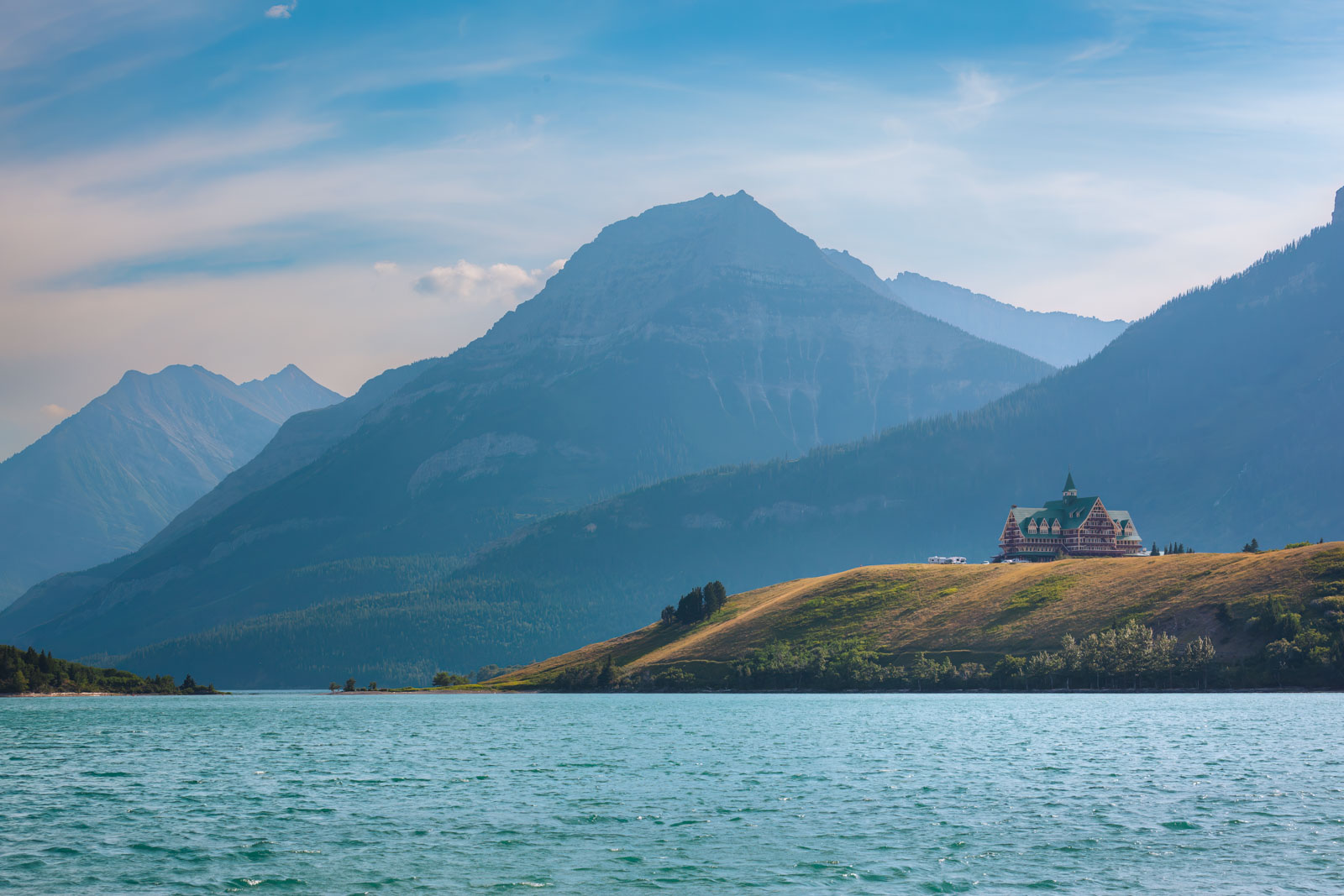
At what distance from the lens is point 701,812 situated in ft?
252

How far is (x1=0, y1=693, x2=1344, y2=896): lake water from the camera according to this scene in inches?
2271

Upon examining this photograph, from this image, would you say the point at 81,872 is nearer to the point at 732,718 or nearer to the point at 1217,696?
the point at 732,718

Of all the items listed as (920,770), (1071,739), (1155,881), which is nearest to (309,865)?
(1155,881)

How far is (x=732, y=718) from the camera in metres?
170

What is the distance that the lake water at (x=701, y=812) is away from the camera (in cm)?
5769

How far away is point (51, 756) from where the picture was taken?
12012 centimetres

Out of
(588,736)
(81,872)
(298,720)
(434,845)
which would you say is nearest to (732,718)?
(588,736)

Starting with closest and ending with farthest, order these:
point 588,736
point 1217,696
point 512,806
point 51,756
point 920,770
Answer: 1. point 512,806
2. point 920,770
3. point 51,756
4. point 588,736
5. point 1217,696

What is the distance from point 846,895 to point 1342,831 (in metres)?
31.6

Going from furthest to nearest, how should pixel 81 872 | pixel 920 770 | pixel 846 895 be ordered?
pixel 920 770
pixel 81 872
pixel 846 895

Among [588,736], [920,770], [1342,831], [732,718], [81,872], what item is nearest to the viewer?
[81,872]

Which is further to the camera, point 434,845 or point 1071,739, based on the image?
point 1071,739

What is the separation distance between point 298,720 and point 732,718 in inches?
2903

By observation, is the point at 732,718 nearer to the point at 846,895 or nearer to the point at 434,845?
the point at 434,845
